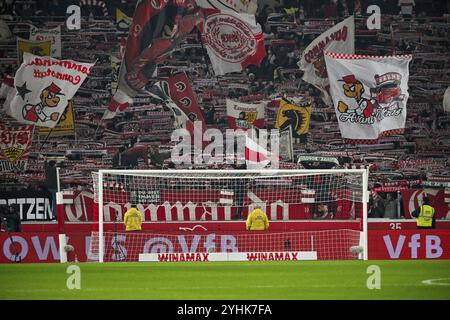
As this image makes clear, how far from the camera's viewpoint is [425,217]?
20781 mm

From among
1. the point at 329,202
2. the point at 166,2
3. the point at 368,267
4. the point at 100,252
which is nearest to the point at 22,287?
the point at 368,267

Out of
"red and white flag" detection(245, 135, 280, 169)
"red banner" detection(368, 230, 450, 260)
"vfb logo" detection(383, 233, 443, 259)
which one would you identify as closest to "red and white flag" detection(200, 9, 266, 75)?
"red and white flag" detection(245, 135, 280, 169)

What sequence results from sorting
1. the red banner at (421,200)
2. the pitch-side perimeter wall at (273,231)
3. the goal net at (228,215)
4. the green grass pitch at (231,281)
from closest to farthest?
the green grass pitch at (231,281)
the goal net at (228,215)
the pitch-side perimeter wall at (273,231)
the red banner at (421,200)

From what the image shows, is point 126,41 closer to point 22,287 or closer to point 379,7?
point 379,7

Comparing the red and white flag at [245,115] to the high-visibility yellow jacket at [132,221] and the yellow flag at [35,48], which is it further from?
the high-visibility yellow jacket at [132,221]

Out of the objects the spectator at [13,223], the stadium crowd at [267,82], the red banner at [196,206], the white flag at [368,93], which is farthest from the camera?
the stadium crowd at [267,82]

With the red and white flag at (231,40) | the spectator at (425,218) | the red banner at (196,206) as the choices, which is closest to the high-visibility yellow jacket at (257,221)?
the red banner at (196,206)

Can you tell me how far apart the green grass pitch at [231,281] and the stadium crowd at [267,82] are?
1367 cm

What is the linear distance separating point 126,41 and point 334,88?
5.00m

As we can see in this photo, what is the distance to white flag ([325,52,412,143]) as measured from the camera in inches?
923

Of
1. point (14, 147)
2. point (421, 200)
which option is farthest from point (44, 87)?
point (421, 200)

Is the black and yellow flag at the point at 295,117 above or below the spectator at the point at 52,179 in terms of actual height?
above

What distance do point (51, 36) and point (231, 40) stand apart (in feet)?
13.9

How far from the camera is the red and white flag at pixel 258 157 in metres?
23.2
